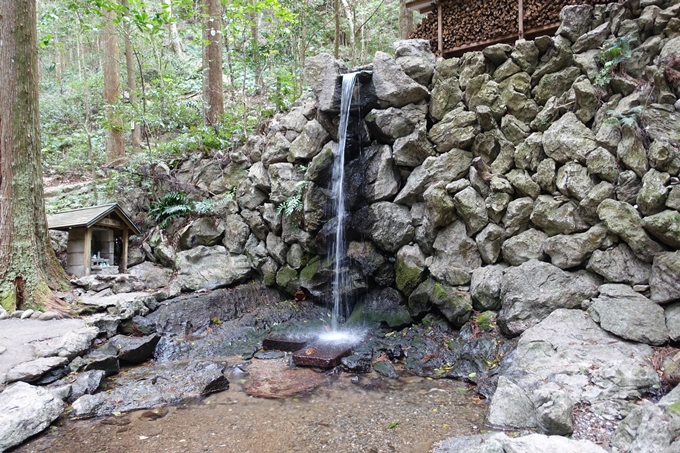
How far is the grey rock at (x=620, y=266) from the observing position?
18.0 ft

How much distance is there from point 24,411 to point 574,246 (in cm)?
726

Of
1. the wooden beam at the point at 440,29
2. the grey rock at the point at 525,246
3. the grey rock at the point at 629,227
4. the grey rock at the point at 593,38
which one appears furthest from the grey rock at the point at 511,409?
the wooden beam at the point at 440,29

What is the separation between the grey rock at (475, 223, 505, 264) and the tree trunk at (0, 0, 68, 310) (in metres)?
7.87

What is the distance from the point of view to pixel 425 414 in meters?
4.60

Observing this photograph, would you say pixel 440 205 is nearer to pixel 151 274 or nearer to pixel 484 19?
pixel 484 19

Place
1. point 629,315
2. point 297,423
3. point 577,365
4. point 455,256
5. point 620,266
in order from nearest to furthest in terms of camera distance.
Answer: point 297,423 → point 577,365 → point 629,315 → point 620,266 → point 455,256

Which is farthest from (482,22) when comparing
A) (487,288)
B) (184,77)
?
(184,77)

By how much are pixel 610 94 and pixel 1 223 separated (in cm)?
1062

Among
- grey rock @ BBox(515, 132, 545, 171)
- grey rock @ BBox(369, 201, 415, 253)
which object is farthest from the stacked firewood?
grey rock @ BBox(369, 201, 415, 253)

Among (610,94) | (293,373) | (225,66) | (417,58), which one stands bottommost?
(293,373)

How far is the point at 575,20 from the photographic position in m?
6.63

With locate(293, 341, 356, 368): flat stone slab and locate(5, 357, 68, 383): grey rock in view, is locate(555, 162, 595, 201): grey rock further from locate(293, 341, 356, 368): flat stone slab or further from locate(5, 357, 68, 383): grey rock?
locate(5, 357, 68, 383): grey rock

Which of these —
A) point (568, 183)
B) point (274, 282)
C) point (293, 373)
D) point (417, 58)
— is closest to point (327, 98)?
point (417, 58)

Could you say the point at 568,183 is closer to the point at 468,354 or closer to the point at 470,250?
the point at 470,250
